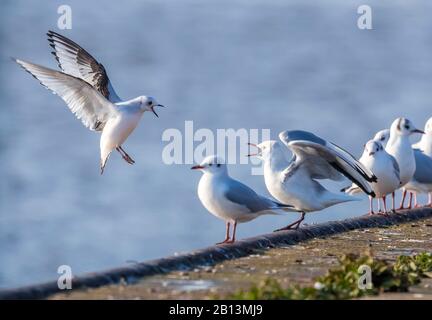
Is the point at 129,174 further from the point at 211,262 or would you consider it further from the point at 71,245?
the point at 211,262

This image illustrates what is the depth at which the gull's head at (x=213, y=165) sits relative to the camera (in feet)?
29.5

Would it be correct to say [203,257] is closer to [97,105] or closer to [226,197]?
[226,197]

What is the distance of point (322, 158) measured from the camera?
950 cm

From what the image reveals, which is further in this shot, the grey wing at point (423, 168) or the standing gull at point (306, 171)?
the grey wing at point (423, 168)

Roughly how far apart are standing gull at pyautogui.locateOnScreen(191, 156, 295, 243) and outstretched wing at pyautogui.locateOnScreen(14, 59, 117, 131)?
2.67 metres

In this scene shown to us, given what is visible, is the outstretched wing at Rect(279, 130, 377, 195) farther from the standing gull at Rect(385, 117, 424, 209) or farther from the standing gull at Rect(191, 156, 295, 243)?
the standing gull at Rect(385, 117, 424, 209)

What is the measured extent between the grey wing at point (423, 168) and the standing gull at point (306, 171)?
123 inches

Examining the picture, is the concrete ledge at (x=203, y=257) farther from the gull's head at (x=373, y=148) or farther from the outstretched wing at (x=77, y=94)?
the outstretched wing at (x=77, y=94)

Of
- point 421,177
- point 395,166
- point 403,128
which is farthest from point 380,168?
point 421,177

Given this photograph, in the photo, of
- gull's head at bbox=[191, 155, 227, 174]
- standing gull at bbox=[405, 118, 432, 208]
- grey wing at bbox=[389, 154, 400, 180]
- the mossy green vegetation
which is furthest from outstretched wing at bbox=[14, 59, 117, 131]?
the mossy green vegetation

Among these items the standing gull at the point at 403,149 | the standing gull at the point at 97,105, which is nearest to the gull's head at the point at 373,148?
the standing gull at the point at 403,149

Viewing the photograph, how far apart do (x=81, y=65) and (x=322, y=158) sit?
151 inches

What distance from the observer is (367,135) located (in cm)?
2739

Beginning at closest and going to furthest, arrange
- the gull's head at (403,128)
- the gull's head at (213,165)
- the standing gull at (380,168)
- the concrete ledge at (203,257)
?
the concrete ledge at (203,257), the gull's head at (213,165), the standing gull at (380,168), the gull's head at (403,128)
